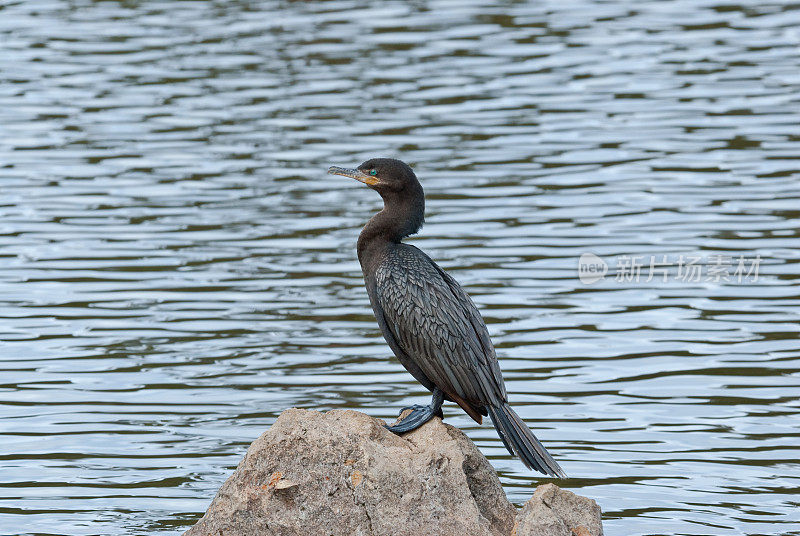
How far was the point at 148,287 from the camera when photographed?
35.8ft

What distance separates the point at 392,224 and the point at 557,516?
1.56 metres

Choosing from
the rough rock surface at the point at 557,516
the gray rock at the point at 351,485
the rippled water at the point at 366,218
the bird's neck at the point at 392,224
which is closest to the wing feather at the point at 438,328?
the bird's neck at the point at 392,224

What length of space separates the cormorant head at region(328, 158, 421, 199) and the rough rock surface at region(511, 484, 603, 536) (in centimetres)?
153

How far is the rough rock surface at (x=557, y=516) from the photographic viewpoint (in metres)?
5.97

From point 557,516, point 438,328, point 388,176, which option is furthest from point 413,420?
point 388,176

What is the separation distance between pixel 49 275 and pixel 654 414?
482 centimetres

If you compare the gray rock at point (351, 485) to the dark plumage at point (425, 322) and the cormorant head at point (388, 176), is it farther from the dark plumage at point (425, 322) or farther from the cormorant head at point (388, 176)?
the cormorant head at point (388, 176)

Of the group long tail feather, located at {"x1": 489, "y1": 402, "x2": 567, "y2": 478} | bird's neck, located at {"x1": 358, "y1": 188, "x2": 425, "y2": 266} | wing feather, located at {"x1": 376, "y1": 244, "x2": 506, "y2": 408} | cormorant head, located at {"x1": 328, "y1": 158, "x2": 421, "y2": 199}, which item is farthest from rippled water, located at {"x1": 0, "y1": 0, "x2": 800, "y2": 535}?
cormorant head, located at {"x1": 328, "y1": 158, "x2": 421, "y2": 199}

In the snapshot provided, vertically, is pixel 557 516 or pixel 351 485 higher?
pixel 351 485

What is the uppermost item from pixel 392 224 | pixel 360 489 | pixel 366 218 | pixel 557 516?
pixel 392 224

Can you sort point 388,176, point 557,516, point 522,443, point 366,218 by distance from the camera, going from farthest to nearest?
point 366,218
point 388,176
point 522,443
point 557,516

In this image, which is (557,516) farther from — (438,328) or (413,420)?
(438,328)

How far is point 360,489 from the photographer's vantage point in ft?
19.9

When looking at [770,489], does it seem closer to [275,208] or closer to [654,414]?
[654,414]
